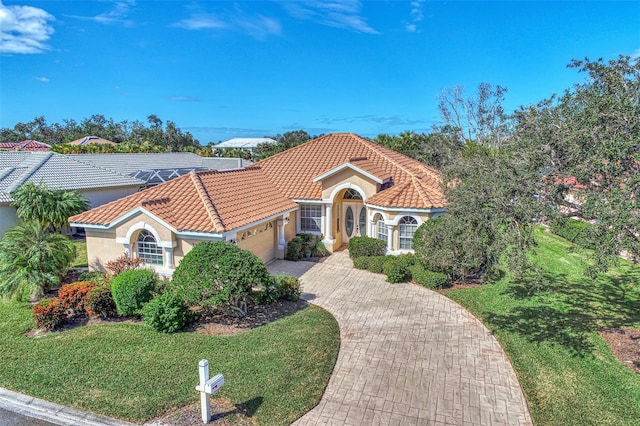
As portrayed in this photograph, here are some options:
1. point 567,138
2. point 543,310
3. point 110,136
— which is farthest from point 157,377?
point 110,136

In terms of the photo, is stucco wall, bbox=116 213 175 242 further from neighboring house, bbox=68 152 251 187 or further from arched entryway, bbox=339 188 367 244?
neighboring house, bbox=68 152 251 187

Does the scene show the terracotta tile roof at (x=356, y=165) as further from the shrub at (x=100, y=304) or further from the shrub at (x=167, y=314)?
the shrub at (x=100, y=304)

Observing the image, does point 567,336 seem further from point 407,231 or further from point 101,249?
point 101,249

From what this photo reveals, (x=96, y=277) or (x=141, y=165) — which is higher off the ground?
(x=141, y=165)

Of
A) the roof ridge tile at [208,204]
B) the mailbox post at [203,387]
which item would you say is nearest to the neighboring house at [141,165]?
the roof ridge tile at [208,204]

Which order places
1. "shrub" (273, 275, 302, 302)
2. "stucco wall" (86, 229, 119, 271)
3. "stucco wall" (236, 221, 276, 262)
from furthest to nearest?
"stucco wall" (236, 221, 276, 262)
"stucco wall" (86, 229, 119, 271)
"shrub" (273, 275, 302, 302)

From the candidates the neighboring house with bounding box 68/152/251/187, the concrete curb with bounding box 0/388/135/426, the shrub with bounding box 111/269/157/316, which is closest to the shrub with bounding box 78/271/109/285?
the shrub with bounding box 111/269/157/316

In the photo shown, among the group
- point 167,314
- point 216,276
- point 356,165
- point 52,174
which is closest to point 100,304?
point 167,314
